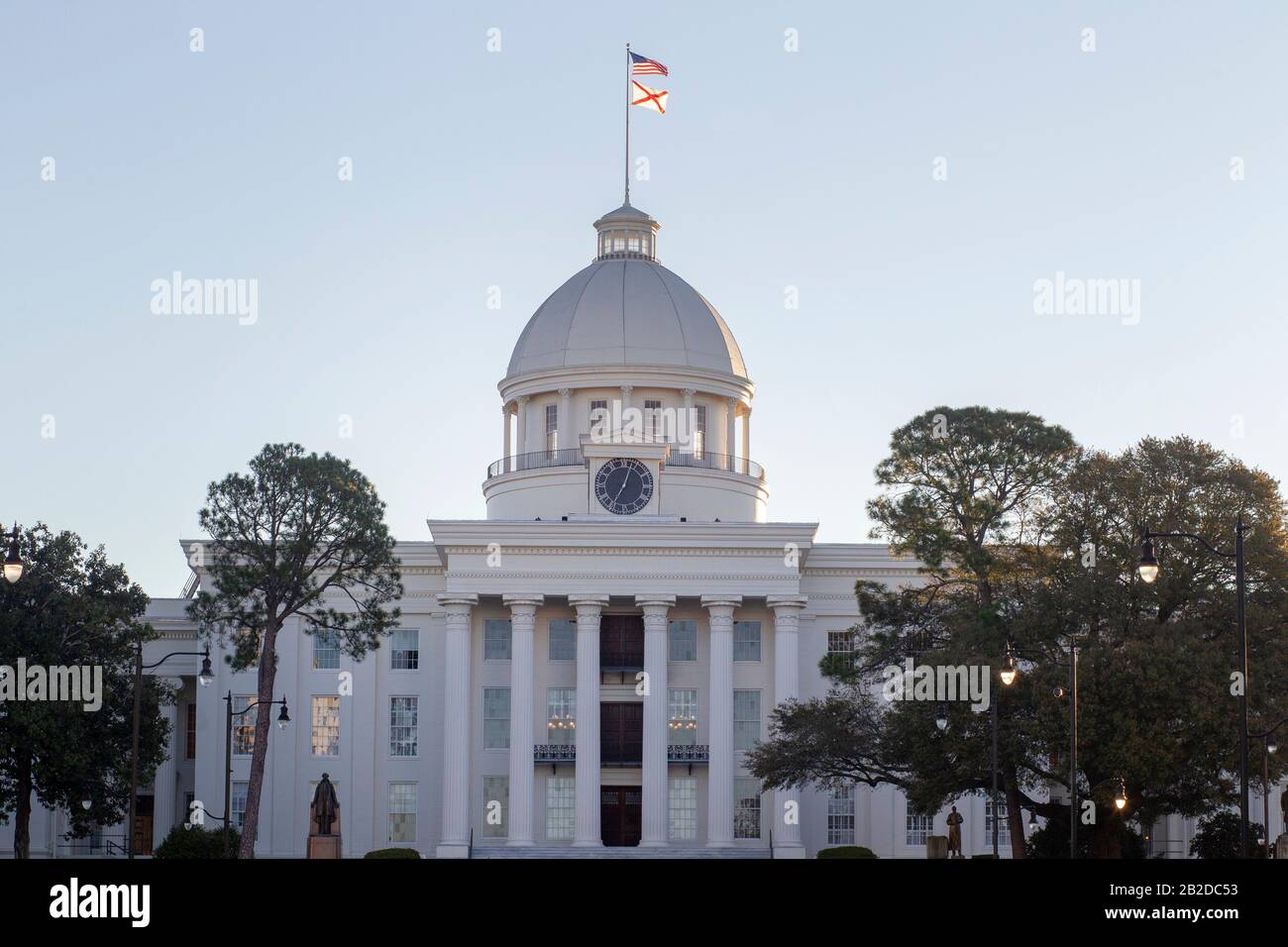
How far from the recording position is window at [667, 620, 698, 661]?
7962cm

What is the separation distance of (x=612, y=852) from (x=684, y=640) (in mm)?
10110

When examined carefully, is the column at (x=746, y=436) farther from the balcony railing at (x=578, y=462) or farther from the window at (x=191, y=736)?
the window at (x=191, y=736)

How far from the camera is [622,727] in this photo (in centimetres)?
7875

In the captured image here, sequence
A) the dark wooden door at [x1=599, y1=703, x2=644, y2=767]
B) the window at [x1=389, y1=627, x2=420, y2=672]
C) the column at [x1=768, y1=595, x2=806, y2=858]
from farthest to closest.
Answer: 1. the window at [x1=389, y1=627, x2=420, y2=672]
2. the dark wooden door at [x1=599, y1=703, x2=644, y2=767]
3. the column at [x1=768, y1=595, x2=806, y2=858]

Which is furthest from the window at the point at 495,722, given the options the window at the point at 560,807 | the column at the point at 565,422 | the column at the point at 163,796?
the column at the point at 565,422

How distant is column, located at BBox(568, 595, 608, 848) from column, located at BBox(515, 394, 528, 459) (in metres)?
12.7

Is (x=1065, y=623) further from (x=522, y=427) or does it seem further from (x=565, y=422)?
(x=522, y=427)

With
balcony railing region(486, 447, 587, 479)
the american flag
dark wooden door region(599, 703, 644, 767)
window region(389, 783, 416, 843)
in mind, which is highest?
the american flag

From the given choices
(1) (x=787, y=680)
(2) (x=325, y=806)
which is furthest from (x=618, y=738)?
(2) (x=325, y=806)

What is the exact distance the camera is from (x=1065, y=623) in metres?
53.4

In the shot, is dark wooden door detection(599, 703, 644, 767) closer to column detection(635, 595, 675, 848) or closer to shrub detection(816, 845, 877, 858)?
column detection(635, 595, 675, 848)

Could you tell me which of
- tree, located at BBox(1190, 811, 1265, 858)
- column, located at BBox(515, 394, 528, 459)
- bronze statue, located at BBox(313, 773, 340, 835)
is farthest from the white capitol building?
bronze statue, located at BBox(313, 773, 340, 835)
